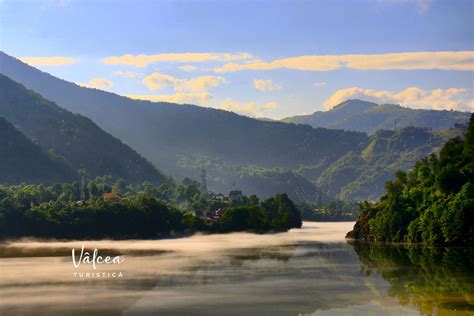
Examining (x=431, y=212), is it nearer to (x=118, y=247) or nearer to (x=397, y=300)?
(x=118, y=247)

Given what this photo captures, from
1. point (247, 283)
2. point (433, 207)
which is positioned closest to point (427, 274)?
point (247, 283)

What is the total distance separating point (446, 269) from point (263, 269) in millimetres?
22115

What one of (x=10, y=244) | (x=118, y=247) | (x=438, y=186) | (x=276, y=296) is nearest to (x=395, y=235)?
(x=438, y=186)

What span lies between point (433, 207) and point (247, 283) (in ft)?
210

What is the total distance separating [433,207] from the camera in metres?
142

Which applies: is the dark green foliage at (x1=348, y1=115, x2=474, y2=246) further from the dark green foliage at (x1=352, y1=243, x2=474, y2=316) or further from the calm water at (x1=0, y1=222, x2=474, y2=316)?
the calm water at (x1=0, y1=222, x2=474, y2=316)

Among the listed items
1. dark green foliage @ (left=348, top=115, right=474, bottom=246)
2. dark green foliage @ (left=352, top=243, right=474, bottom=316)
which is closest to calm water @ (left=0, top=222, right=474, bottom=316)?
dark green foliage @ (left=352, top=243, right=474, bottom=316)

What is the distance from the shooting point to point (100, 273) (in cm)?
9744

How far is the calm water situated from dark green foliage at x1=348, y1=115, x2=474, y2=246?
22.1ft

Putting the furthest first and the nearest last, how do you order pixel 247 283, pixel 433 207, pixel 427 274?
pixel 433 207
pixel 427 274
pixel 247 283

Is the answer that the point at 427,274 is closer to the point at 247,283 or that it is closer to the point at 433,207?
the point at 247,283

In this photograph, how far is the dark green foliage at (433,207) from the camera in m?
131

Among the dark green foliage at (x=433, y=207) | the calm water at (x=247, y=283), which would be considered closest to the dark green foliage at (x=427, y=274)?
the calm water at (x=247, y=283)

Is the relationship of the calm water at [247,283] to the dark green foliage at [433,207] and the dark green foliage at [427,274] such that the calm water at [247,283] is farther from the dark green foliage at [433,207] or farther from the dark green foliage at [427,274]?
the dark green foliage at [433,207]
